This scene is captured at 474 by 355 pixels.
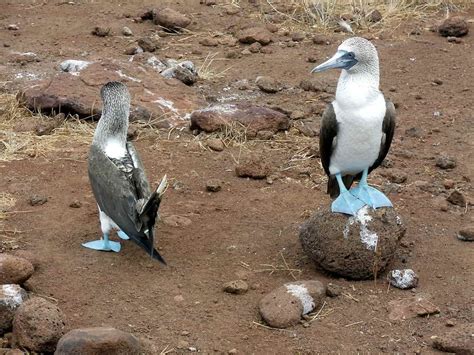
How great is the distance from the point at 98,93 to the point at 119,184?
8.17 ft

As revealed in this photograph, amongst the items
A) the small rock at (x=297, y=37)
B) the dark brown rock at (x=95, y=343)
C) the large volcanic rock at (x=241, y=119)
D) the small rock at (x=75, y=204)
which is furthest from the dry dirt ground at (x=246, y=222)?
the dark brown rock at (x=95, y=343)

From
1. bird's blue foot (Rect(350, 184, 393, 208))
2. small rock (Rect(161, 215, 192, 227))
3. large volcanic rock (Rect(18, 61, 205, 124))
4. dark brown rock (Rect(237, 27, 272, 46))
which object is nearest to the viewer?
bird's blue foot (Rect(350, 184, 393, 208))

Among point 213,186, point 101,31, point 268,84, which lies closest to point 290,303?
point 213,186

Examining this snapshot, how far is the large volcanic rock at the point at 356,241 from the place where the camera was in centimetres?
532

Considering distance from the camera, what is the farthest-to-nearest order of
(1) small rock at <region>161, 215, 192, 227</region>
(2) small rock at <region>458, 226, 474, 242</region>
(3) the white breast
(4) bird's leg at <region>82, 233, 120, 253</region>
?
(1) small rock at <region>161, 215, 192, 227</region>
(2) small rock at <region>458, 226, 474, 242</region>
(4) bird's leg at <region>82, 233, 120, 253</region>
(3) the white breast

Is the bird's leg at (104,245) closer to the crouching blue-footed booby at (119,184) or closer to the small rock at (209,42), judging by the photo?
the crouching blue-footed booby at (119,184)

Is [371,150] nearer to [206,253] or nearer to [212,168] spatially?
[206,253]

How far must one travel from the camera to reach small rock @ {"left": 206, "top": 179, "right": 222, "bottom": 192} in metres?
6.70

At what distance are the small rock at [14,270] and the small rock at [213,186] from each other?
73.9 inches

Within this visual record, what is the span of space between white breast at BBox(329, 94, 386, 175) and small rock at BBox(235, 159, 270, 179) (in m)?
1.51

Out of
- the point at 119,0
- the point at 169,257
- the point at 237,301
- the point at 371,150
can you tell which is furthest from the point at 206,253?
the point at 119,0

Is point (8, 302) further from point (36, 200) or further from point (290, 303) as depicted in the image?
point (36, 200)

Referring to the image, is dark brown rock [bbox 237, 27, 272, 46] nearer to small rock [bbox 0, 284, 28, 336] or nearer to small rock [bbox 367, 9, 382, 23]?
small rock [bbox 367, 9, 382, 23]

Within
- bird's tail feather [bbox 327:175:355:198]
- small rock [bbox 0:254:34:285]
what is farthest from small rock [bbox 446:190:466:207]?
small rock [bbox 0:254:34:285]
